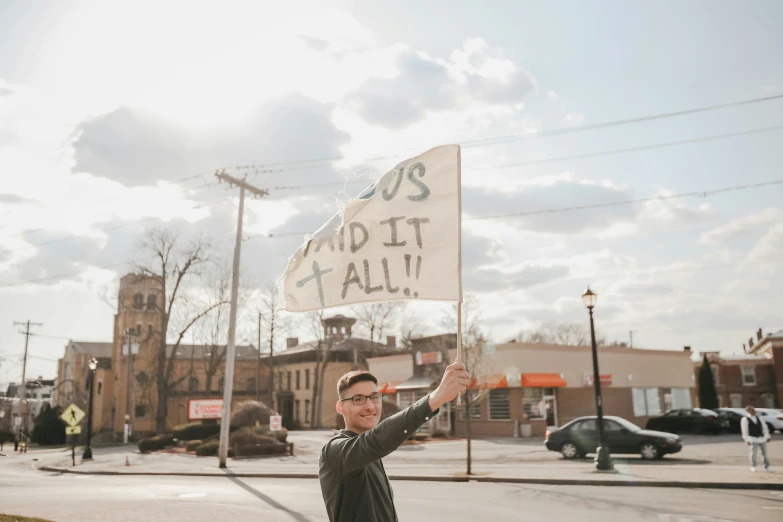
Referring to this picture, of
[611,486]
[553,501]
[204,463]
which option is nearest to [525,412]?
[204,463]

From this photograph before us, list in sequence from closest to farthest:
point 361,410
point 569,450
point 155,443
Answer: point 361,410 → point 569,450 → point 155,443

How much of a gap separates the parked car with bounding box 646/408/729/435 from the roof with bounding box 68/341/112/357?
67866mm

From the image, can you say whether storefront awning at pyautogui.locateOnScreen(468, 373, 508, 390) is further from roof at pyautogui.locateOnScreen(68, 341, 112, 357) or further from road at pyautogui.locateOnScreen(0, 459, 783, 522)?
roof at pyautogui.locateOnScreen(68, 341, 112, 357)

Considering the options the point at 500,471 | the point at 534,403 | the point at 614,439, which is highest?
the point at 534,403

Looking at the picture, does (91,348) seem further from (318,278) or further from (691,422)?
(318,278)

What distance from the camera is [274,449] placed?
32.5 metres

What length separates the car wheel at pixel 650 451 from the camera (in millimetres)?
22891

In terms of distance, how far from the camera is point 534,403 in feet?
138

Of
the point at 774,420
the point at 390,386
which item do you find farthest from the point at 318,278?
the point at 390,386

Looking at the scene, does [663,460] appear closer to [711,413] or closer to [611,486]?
[611,486]

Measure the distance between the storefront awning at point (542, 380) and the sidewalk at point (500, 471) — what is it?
45.0 feet

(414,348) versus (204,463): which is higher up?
(414,348)

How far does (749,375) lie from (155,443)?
2337 inches

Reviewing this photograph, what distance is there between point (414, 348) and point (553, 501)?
3668 centimetres
